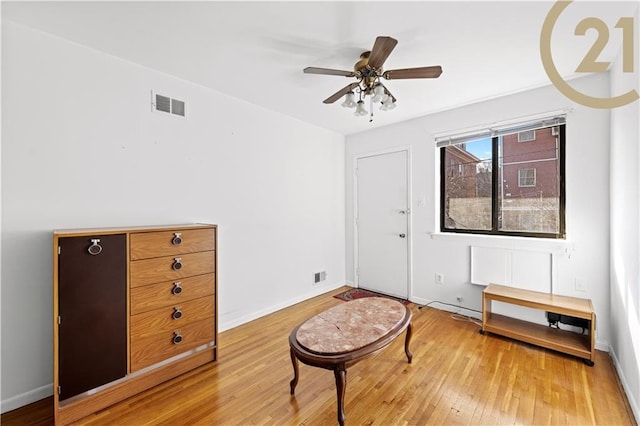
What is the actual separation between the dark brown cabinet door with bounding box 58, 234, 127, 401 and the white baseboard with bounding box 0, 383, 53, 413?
47cm

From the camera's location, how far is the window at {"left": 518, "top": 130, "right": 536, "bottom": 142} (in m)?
2.86

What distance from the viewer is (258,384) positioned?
2.01 meters

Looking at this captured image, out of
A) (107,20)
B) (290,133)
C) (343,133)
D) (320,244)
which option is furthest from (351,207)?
(107,20)

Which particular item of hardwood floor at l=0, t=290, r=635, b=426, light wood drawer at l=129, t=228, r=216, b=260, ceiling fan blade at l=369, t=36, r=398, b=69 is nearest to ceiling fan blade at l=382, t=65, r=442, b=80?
ceiling fan blade at l=369, t=36, r=398, b=69

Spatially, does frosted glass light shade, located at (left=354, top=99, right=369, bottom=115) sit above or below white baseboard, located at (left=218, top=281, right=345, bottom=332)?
above

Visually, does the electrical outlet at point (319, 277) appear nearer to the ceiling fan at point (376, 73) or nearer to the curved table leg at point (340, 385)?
the curved table leg at point (340, 385)

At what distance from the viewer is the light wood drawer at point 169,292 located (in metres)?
1.90

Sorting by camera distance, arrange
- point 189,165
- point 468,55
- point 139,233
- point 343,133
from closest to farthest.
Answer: point 139,233, point 468,55, point 189,165, point 343,133

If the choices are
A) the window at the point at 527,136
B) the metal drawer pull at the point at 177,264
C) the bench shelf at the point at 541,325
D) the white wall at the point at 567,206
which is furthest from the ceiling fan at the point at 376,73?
the bench shelf at the point at 541,325

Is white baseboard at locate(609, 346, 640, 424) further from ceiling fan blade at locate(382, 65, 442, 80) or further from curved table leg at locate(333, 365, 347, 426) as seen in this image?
ceiling fan blade at locate(382, 65, 442, 80)

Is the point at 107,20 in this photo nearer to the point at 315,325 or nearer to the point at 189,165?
the point at 189,165

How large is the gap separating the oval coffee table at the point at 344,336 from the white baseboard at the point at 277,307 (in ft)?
4.17

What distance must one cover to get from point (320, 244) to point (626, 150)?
3178mm

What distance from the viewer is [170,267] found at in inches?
81.0
